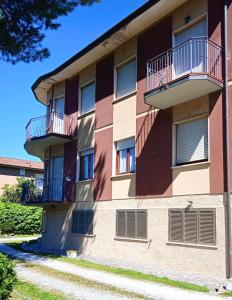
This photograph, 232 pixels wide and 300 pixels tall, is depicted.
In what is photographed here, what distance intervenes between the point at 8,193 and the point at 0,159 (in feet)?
21.5

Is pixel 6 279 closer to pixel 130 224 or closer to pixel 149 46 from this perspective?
pixel 130 224

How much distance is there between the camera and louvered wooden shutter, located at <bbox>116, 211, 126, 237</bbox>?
1630 cm

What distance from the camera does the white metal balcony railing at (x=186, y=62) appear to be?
13.3 meters

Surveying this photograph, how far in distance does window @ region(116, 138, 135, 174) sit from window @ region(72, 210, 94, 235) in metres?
2.75

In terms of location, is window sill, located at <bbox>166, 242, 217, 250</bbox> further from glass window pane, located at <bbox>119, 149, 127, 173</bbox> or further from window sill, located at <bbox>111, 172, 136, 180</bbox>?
glass window pane, located at <bbox>119, 149, 127, 173</bbox>

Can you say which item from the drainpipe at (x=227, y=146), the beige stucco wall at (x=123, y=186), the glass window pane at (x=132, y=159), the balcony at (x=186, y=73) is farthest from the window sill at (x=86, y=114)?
the drainpipe at (x=227, y=146)

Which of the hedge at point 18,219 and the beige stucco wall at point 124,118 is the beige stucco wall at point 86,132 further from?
the hedge at point 18,219

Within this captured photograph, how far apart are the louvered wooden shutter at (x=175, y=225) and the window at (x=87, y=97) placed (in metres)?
7.82

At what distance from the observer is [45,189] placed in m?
21.9

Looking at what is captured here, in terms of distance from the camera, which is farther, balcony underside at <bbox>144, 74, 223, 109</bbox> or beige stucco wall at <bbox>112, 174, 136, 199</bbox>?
beige stucco wall at <bbox>112, 174, 136, 199</bbox>

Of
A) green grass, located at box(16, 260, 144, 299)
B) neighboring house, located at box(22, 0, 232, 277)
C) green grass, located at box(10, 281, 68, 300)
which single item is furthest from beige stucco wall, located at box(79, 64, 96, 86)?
green grass, located at box(10, 281, 68, 300)

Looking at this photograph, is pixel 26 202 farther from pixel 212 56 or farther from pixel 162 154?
pixel 212 56

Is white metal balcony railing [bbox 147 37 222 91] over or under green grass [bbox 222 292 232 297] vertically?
over

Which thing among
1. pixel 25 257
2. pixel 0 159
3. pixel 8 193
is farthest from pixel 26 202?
pixel 0 159
